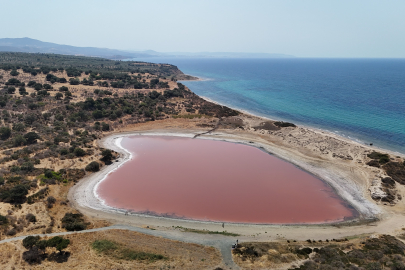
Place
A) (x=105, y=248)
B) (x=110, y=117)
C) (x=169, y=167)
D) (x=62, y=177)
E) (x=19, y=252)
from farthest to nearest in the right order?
(x=110, y=117) < (x=169, y=167) < (x=62, y=177) < (x=105, y=248) < (x=19, y=252)

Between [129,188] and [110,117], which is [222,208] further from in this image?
[110,117]

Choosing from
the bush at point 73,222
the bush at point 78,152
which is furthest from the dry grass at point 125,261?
the bush at point 78,152

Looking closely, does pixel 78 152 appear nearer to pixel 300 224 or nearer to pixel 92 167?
pixel 92 167

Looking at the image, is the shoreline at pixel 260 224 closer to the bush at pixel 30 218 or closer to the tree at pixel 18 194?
the tree at pixel 18 194

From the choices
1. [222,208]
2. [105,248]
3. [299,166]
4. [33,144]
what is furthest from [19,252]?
[299,166]

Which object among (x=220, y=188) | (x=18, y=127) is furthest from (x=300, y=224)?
(x=18, y=127)
